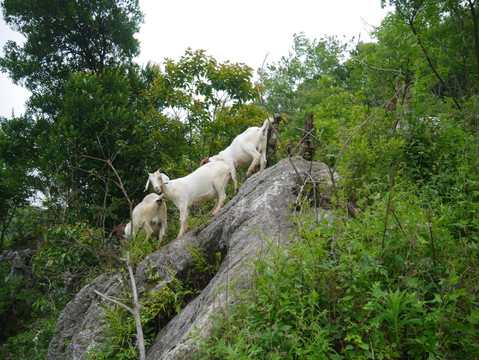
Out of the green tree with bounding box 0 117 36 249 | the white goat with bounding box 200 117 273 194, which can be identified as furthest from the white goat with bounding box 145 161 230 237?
the green tree with bounding box 0 117 36 249

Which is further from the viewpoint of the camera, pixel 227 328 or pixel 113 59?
pixel 113 59

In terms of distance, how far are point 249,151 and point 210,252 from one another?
96.2 inches

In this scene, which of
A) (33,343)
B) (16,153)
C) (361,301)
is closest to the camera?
(361,301)

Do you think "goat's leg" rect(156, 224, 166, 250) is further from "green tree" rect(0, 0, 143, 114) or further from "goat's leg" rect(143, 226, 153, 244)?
"green tree" rect(0, 0, 143, 114)

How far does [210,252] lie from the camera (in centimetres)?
641

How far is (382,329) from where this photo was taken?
3170mm

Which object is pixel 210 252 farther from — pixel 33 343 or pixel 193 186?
pixel 33 343

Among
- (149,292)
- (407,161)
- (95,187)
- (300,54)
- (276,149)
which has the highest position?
(300,54)

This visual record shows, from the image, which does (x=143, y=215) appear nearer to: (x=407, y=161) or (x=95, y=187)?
(x=407, y=161)

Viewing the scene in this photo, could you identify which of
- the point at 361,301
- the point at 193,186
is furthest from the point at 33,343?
the point at 361,301

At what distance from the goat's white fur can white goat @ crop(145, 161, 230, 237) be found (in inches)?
11.6

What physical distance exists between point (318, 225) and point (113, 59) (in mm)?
18901

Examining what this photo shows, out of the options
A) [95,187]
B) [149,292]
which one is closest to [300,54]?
[95,187]

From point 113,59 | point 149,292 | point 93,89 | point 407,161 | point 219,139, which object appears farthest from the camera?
point 113,59
